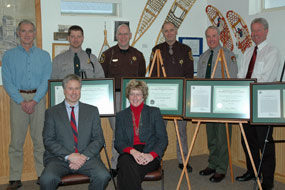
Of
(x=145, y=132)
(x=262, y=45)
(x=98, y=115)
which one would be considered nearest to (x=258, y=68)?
(x=262, y=45)

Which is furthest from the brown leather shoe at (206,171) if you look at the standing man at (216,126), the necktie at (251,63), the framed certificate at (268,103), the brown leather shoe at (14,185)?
the brown leather shoe at (14,185)

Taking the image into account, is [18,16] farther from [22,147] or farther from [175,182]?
[175,182]

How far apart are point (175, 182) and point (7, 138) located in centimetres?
230

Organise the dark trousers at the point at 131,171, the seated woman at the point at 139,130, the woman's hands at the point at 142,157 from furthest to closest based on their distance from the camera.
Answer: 1. the seated woman at the point at 139,130
2. the woman's hands at the point at 142,157
3. the dark trousers at the point at 131,171

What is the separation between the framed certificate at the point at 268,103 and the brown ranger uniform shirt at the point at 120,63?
5.04 feet

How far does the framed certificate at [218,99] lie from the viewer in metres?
3.51

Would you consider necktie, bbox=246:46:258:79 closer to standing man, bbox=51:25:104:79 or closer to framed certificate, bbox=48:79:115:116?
framed certificate, bbox=48:79:115:116

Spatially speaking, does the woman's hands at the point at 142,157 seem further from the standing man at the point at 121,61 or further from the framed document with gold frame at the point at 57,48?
the framed document with gold frame at the point at 57,48

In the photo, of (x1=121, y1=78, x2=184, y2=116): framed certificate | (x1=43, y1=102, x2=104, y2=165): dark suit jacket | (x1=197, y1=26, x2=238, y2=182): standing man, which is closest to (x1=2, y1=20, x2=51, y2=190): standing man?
(x1=43, y1=102, x2=104, y2=165): dark suit jacket

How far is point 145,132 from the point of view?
10.7ft

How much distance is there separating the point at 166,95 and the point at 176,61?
863mm

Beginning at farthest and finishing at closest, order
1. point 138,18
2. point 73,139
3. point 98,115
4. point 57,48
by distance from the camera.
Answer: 1. point 138,18
2. point 57,48
3. point 98,115
4. point 73,139

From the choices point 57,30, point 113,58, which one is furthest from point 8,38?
point 113,58

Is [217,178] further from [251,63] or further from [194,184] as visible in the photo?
[251,63]
